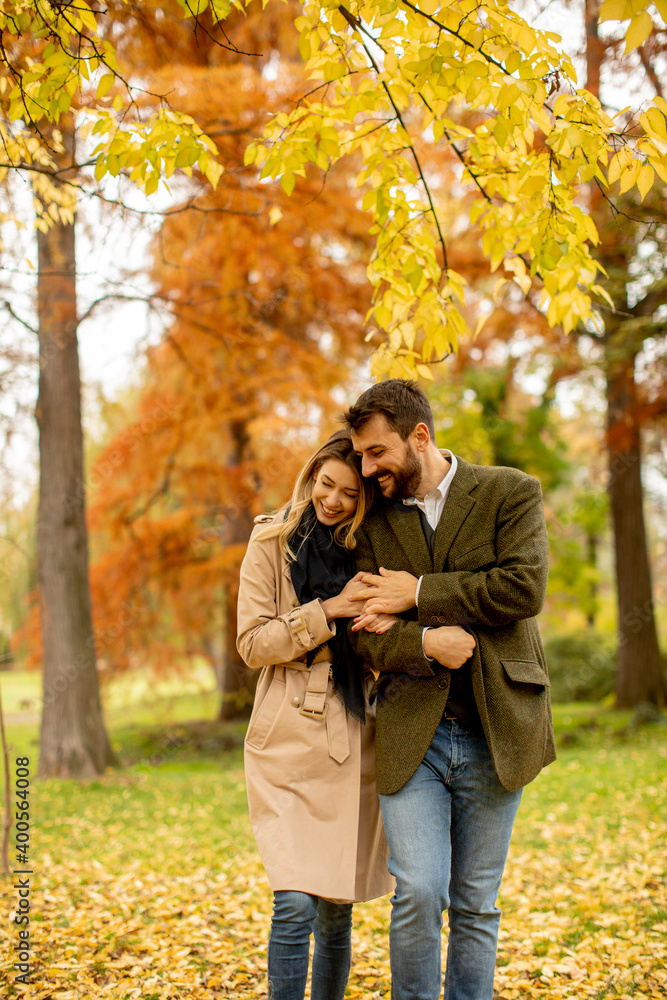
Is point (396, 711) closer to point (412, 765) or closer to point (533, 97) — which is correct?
point (412, 765)

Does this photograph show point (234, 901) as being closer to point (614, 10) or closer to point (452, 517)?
point (452, 517)

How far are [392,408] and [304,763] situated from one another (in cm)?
122

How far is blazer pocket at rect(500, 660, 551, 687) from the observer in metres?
2.45

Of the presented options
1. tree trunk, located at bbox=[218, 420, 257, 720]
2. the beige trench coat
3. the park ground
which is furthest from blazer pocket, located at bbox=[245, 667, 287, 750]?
tree trunk, located at bbox=[218, 420, 257, 720]

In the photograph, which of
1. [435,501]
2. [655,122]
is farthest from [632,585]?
[655,122]

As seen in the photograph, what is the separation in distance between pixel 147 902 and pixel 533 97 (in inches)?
169

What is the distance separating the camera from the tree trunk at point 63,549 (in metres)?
8.08

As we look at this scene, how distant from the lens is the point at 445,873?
235 cm

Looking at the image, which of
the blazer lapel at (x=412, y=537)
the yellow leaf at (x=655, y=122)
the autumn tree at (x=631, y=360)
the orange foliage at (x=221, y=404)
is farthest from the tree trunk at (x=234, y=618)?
the yellow leaf at (x=655, y=122)

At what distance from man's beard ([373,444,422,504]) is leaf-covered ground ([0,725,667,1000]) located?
211 cm

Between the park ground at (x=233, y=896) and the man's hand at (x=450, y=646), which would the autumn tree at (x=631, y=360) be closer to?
the park ground at (x=233, y=896)

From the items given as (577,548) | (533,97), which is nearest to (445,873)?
(533,97)

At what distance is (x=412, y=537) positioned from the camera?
2.66 metres

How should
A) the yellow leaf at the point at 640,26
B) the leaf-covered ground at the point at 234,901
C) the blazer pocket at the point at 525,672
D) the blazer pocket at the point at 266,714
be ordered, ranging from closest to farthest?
the yellow leaf at the point at 640,26 → the blazer pocket at the point at 525,672 → the blazer pocket at the point at 266,714 → the leaf-covered ground at the point at 234,901
